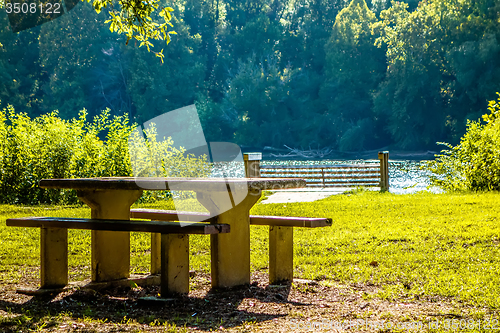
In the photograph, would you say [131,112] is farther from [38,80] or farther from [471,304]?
[471,304]

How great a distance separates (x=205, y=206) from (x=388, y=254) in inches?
108

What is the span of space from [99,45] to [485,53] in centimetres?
3498

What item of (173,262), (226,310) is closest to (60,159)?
(173,262)

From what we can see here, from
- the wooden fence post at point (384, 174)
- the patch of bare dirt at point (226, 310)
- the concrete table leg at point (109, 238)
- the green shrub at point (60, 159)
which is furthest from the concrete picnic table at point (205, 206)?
the wooden fence post at point (384, 174)

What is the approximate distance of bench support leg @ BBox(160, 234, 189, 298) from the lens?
13.2ft

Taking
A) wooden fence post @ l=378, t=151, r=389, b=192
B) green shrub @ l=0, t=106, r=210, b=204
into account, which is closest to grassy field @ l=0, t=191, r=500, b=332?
green shrub @ l=0, t=106, r=210, b=204

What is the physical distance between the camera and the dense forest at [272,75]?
45875 mm

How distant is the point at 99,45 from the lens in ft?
178

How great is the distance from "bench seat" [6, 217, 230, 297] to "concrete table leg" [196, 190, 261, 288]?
0.35 meters

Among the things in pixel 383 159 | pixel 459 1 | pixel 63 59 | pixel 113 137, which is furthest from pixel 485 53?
pixel 63 59

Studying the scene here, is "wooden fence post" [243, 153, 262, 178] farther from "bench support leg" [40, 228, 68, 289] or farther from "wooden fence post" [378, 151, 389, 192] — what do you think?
"bench support leg" [40, 228, 68, 289]

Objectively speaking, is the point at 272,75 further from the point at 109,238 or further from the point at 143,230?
the point at 143,230

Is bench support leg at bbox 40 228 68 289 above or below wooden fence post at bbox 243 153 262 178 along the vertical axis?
below

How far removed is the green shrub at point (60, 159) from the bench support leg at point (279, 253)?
9420 millimetres
